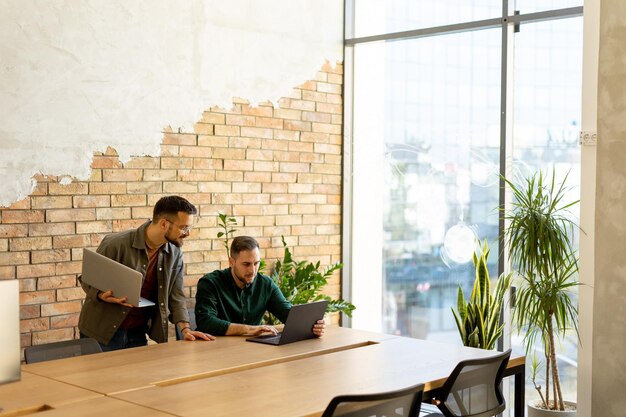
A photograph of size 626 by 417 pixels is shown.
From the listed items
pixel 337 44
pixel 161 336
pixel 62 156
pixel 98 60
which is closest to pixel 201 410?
pixel 161 336

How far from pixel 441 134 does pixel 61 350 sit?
3.77 meters

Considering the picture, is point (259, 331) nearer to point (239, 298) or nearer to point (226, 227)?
point (239, 298)

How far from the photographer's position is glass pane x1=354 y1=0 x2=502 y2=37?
22.5 feet

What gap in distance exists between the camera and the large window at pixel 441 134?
6.41 m

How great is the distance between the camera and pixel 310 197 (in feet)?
24.6

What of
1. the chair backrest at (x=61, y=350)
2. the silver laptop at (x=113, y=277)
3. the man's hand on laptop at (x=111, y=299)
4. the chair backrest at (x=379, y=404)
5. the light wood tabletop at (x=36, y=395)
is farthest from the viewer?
the man's hand on laptop at (x=111, y=299)

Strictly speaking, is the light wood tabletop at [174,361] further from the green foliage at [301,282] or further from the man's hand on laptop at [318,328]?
the green foliage at [301,282]

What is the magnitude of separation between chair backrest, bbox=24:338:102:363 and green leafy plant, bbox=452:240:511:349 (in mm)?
2887

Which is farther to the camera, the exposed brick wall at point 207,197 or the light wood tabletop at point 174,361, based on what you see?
the exposed brick wall at point 207,197

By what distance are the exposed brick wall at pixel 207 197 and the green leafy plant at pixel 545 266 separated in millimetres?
2049

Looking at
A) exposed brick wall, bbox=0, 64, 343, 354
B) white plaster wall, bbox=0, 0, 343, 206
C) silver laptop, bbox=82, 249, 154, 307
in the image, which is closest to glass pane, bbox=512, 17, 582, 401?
exposed brick wall, bbox=0, 64, 343, 354

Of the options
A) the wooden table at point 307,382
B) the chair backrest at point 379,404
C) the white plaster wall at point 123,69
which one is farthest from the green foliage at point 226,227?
the chair backrest at point 379,404

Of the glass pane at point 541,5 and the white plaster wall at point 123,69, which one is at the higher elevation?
the glass pane at point 541,5

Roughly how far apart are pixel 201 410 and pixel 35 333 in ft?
8.52
